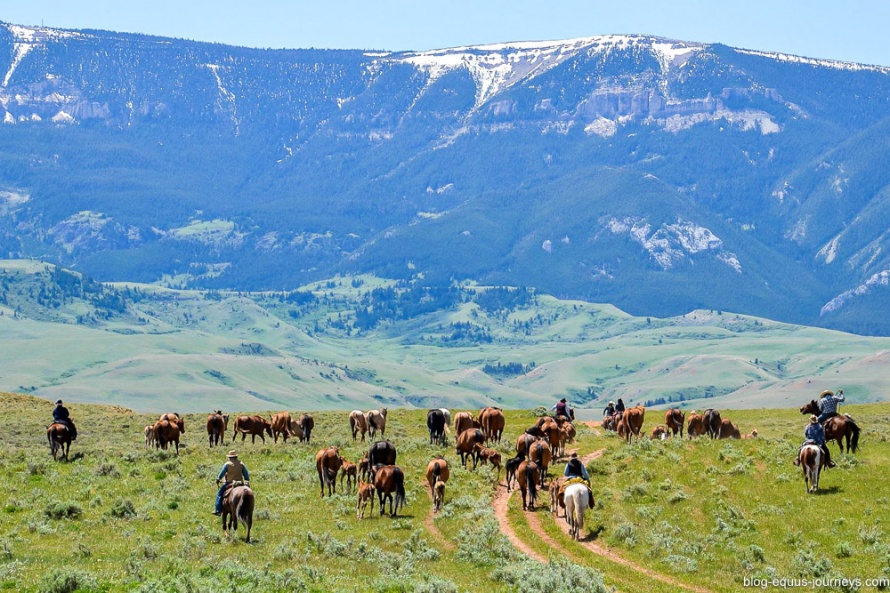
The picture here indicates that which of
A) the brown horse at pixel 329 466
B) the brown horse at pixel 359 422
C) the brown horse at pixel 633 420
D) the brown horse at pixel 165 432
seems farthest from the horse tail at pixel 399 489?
the brown horse at pixel 359 422

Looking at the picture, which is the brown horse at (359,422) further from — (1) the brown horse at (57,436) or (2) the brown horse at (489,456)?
(1) the brown horse at (57,436)

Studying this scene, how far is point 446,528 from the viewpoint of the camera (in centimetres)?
4009

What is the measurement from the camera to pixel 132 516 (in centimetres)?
4103

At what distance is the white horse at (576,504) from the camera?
1507 inches

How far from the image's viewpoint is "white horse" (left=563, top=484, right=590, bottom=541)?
126 ft

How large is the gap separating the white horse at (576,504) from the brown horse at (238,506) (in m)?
10.0

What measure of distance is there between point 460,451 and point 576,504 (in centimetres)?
1574

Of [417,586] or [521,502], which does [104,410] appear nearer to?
[521,502]

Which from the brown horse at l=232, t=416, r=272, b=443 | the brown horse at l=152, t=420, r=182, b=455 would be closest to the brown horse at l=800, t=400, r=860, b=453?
the brown horse at l=152, t=420, r=182, b=455

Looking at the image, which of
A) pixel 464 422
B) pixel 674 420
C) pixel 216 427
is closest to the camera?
pixel 464 422

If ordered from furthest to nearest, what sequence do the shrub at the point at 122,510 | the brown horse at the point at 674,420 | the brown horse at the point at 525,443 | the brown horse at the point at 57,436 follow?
the brown horse at the point at 674,420 < the brown horse at the point at 57,436 < the brown horse at the point at 525,443 < the shrub at the point at 122,510

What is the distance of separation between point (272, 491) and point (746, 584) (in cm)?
2074

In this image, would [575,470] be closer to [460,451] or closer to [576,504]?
[576,504]

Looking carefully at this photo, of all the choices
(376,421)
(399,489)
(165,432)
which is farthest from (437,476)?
(376,421)
